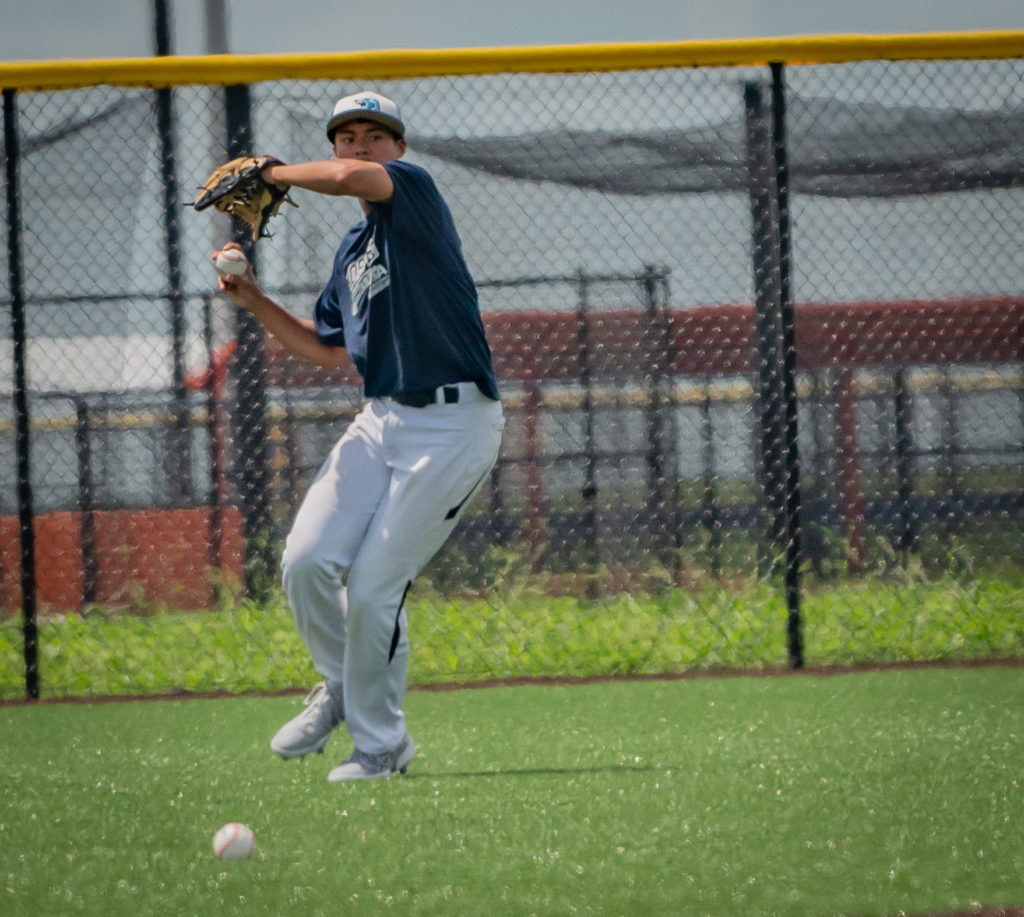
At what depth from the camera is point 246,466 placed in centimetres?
571

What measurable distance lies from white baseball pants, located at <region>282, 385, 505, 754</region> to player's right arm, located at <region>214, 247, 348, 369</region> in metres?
0.43

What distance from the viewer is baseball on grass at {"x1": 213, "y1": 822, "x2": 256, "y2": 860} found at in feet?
9.30

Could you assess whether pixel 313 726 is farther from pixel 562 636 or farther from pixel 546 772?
pixel 562 636

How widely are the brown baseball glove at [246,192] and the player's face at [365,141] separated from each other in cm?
25

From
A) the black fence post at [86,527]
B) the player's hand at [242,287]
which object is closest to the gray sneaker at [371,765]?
the player's hand at [242,287]

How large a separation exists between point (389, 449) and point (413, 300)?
1.37 ft

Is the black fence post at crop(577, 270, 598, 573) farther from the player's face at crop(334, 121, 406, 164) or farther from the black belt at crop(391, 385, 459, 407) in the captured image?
the black belt at crop(391, 385, 459, 407)

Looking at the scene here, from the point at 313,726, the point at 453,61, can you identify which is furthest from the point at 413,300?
the point at 453,61

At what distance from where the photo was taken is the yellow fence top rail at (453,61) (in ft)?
17.4

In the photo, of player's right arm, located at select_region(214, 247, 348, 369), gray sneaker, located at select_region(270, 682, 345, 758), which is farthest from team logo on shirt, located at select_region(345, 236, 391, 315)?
gray sneaker, located at select_region(270, 682, 345, 758)

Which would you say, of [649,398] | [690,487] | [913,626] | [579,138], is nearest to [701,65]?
[579,138]

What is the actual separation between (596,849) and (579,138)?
340cm

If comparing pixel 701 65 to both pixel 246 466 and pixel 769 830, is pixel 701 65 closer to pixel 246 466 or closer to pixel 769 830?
pixel 246 466

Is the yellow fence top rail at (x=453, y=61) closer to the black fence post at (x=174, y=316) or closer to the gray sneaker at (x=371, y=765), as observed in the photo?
the black fence post at (x=174, y=316)
